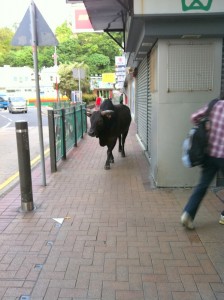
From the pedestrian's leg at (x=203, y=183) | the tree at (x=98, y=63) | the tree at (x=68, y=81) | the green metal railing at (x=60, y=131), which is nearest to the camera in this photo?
the pedestrian's leg at (x=203, y=183)

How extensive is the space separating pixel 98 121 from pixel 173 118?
6.76 feet

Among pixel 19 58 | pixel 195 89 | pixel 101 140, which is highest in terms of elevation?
pixel 19 58

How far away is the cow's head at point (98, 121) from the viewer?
764 cm

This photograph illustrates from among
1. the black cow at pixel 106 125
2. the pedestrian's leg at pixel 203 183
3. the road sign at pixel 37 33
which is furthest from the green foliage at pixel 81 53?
the pedestrian's leg at pixel 203 183

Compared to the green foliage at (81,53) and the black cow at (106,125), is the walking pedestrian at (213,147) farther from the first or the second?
the green foliage at (81,53)

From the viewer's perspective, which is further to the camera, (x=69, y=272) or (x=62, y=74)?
(x=62, y=74)

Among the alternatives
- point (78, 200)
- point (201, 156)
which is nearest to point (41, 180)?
point (78, 200)

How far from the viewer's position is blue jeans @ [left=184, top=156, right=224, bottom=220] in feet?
13.6

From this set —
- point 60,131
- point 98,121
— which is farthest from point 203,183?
point 60,131

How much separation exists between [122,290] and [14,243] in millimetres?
1583

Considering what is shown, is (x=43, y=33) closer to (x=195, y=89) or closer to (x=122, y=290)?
A: (x=195, y=89)

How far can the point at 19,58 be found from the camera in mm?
86188

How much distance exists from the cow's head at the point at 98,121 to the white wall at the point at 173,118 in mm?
1727

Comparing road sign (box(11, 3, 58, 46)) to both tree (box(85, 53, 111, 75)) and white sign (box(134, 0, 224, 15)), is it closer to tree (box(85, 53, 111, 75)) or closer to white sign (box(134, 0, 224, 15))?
white sign (box(134, 0, 224, 15))
